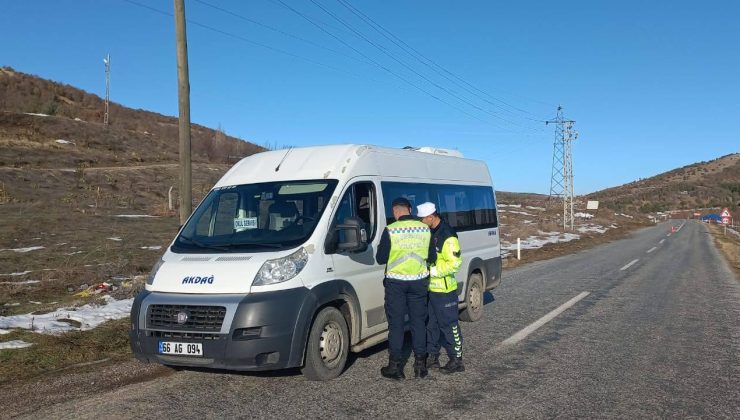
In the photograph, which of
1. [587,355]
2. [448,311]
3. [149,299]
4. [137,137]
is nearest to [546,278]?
[587,355]

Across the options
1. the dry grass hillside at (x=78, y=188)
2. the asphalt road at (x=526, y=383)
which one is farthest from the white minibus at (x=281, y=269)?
the dry grass hillside at (x=78, y=188)

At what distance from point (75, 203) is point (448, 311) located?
84.1 feet

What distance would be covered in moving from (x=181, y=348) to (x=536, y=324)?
217 inches

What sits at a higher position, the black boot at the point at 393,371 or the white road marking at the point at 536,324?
the black boot at the point at 393,371

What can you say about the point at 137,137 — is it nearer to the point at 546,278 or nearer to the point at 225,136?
the point at 225,136

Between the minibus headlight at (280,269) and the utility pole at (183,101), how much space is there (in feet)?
17.4

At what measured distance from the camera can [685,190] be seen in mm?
146375

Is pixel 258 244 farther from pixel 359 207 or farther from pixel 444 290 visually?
pixel 444 290

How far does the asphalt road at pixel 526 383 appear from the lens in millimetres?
4879

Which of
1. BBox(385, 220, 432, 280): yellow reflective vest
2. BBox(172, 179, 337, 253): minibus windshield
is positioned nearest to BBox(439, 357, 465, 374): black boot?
BBox(385, 220, 432, 280): yellow reflective vest

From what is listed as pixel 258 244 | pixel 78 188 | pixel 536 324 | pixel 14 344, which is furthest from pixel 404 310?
pixel 78 188

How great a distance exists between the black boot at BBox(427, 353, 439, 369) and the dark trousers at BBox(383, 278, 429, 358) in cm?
43

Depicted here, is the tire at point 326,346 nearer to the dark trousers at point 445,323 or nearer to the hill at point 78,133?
the dark trousers at point 445,323

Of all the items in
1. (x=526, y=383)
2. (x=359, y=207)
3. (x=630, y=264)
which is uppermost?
(x=359, y=207)
